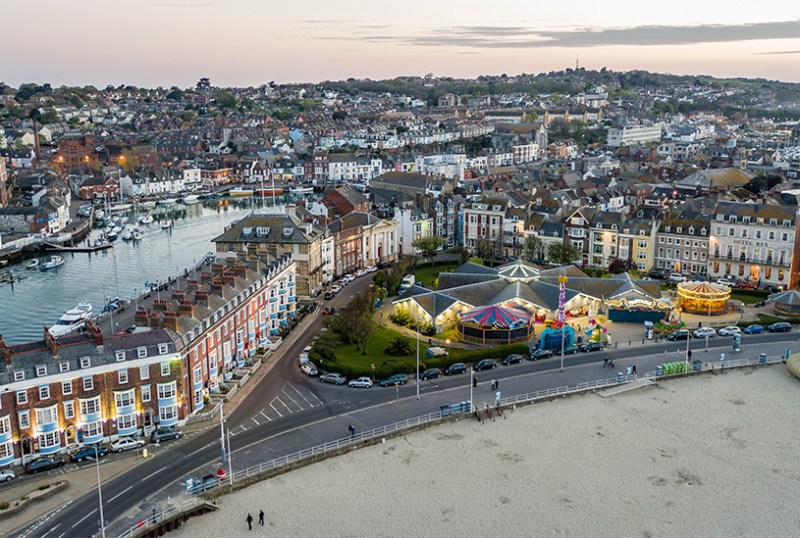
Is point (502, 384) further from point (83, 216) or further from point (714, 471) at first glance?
point (83, 216)

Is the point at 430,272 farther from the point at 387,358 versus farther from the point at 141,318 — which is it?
the point at 141,318

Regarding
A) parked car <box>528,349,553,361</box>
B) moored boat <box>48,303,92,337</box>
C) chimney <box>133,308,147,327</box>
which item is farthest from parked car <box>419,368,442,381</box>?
moored boat <box>48,303,92,337</box>

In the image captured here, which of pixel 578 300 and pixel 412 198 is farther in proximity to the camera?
pixel 412 198

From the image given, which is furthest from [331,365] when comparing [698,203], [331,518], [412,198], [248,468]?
[698,203]

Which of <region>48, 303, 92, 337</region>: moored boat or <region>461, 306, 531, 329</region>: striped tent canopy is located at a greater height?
<region>461, 306, 531, 329</region>: striped tent canopy

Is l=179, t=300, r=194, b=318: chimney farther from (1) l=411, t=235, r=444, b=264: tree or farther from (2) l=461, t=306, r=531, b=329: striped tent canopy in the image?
(1) l=411, t=235, r=444, b=264: tree

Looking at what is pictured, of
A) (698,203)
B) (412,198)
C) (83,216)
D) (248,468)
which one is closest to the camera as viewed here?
(248,468)
